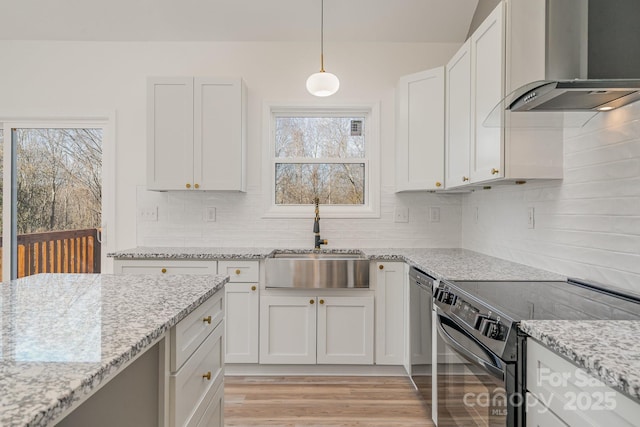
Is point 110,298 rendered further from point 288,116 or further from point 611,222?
point 288,116

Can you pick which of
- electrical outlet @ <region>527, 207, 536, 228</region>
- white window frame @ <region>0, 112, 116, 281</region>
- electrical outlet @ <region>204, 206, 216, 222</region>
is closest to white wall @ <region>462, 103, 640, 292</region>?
electrical outlet @ <region>527, 207, 536, 228</region>

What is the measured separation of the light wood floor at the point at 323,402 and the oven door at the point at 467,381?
42cm

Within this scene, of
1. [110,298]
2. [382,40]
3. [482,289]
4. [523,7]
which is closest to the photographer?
[110,298]

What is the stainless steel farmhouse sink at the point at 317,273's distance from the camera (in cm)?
274

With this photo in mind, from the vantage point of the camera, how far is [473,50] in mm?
2328

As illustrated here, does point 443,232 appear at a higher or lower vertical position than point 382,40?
lower

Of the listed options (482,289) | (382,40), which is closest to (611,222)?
(482,289)

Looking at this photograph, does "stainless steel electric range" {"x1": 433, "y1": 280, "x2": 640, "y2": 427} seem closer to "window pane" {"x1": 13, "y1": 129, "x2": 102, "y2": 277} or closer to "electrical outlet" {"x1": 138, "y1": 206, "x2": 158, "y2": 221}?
"electrical outlet" {"x1": 138, "y1": 206, "x2": 158, "y2": 221}

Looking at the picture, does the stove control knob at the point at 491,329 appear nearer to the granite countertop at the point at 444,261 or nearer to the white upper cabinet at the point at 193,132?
the granite countertop at the point at 444,261

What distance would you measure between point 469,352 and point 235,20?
9.99 ft

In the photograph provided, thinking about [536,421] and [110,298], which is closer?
[536,421]

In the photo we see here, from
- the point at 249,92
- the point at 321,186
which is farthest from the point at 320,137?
the point at 249,92

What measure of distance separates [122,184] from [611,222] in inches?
139

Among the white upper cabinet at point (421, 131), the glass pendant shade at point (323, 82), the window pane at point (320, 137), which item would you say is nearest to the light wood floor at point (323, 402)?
the white upper cabinet at point (421, 131)
